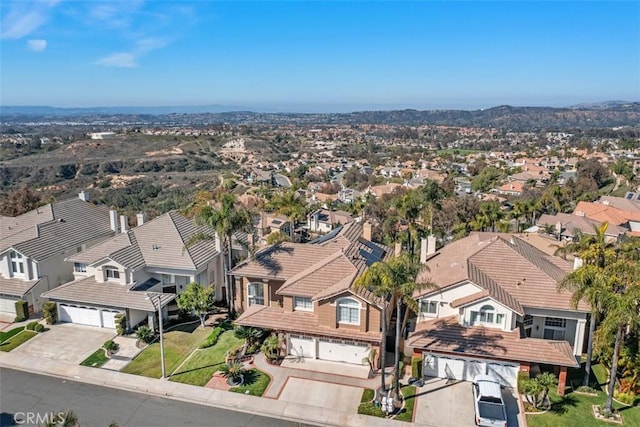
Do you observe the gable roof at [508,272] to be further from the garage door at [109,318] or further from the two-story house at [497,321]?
the garage door at [109,318]

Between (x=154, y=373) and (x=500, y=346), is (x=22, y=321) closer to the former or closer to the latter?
(x=154, y=373)

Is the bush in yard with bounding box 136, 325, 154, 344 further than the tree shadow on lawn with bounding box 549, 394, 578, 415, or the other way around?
the bush in yard with bounding box 136, 325, 154, 344

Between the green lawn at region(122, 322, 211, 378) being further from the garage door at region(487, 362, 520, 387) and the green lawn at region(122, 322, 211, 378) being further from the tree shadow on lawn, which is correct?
the tree shadow on lawn

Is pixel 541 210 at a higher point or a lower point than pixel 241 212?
lower

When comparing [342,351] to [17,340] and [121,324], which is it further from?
[17,340]

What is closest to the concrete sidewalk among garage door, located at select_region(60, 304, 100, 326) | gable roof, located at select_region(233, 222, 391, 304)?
garage door, located at select_region(60, 304, 100, 326)

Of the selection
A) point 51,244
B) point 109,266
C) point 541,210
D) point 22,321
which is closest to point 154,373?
point 109,266
